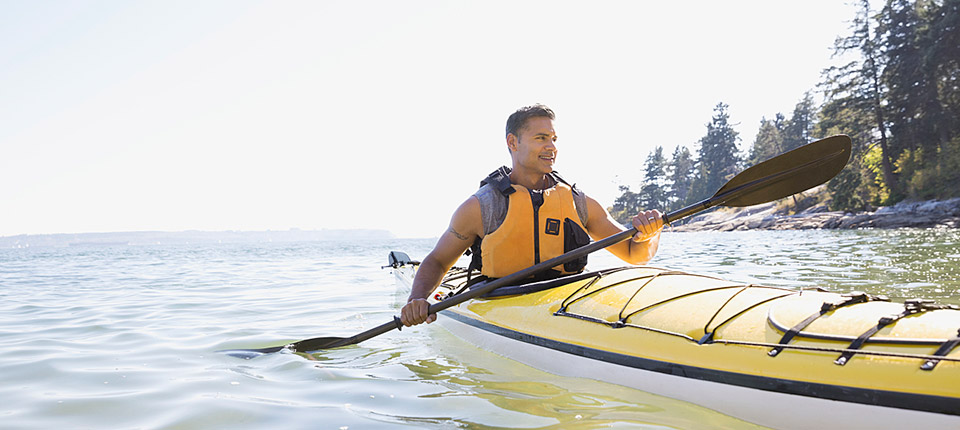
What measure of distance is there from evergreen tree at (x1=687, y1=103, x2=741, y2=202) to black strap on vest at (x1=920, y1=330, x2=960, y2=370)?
63.8 metres

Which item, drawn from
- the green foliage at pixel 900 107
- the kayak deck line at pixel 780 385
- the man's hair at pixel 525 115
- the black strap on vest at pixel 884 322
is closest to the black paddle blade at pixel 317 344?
the kayak deck line at pixel 780 385

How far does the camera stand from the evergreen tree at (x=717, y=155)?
62062 millimetres

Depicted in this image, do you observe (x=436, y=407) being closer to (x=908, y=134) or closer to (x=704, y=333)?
(x=704, y=333)

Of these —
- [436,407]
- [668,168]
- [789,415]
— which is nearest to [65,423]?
[436,407]

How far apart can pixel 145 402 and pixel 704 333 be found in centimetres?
304

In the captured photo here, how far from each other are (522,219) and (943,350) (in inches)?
92.2

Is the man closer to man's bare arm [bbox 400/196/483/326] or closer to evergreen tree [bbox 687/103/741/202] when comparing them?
man's bare arm [bbox 400/196/483/326]

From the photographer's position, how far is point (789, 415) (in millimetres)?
2162

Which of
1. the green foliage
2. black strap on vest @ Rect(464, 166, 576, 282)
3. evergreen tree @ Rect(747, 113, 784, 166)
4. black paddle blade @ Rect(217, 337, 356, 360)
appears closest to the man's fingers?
black strap on vest @ Rect(464, 166, 576, 282)

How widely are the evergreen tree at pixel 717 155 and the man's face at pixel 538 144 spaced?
62.4m

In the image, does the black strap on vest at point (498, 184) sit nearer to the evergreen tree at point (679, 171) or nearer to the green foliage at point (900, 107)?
the green foliage at point (900, 107)

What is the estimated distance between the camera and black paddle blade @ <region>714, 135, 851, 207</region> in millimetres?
3429

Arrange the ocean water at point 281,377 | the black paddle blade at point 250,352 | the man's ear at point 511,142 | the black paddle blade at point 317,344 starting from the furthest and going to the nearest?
the black paddle blade at point 317,344
the black paddle blade at point 250,352
the man's ear at point 511,142
the ocean water at point 281,377

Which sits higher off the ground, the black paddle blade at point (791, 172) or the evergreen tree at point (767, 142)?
the evergreen tree at point (767, 142)
